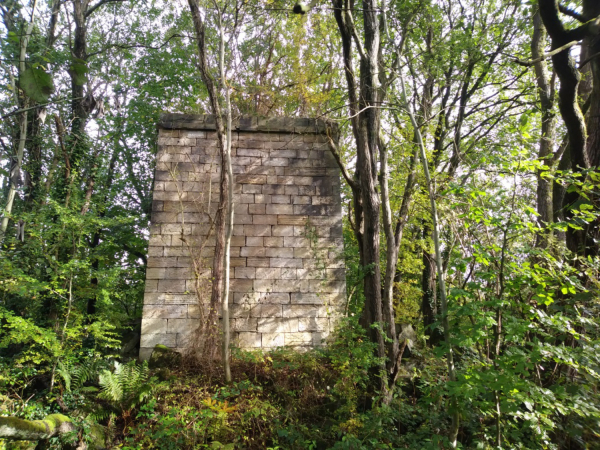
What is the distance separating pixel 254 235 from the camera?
607 centimetres

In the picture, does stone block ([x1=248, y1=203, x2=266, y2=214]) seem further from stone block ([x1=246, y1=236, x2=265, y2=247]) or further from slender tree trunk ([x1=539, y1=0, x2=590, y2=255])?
slender tree trunk ([x1=539, y1=0, x2=590, y2=255])

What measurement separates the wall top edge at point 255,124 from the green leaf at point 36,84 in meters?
5.25

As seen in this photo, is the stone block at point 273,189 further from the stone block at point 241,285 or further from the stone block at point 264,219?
the stone block at point 241,285

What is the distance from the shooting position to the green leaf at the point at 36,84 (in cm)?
115

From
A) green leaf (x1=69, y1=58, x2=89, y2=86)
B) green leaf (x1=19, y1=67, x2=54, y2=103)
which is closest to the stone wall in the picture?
green leaf (x1=69, y1=58, x2=89, y2=86)

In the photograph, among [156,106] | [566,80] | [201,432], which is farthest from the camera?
[156,106]

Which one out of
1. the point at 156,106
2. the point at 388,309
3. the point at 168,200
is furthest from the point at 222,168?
the point at 156,106

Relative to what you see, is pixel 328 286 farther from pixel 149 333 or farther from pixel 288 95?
pixel 288 95

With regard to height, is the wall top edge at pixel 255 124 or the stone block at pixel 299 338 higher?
the wall top edge at pixel 255 124

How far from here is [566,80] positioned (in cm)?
414

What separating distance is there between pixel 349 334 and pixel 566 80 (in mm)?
3904

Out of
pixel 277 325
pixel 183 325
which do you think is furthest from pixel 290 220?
pixel 183 325

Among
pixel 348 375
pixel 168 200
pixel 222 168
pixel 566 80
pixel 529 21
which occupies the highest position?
pixel 529 21

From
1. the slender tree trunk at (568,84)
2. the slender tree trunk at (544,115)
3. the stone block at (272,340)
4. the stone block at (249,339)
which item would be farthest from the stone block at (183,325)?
the slender tree trunk at (544,115)
